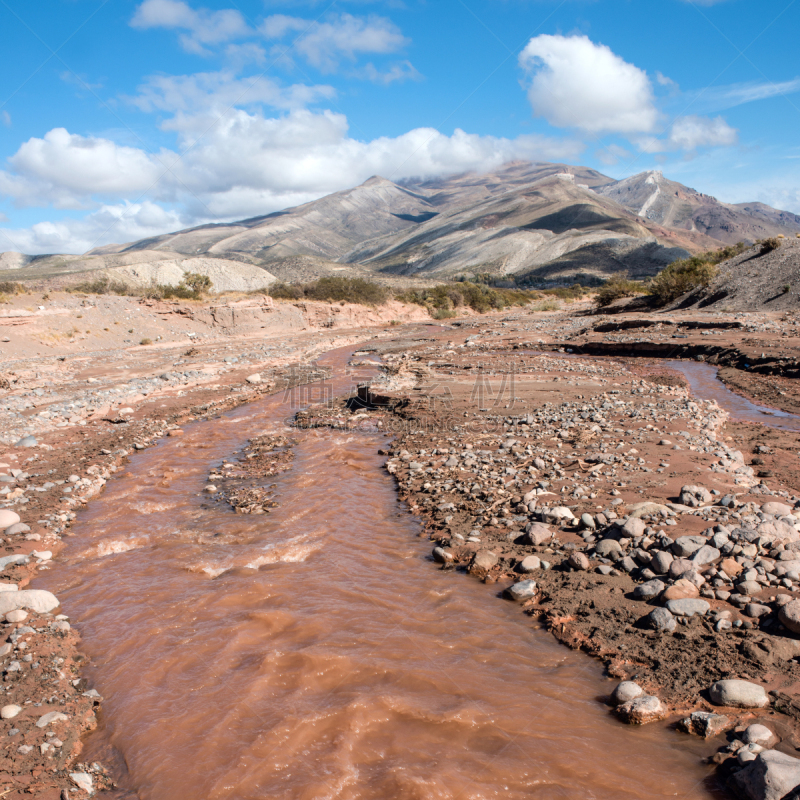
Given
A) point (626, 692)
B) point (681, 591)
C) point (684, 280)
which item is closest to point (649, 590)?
point (681, 591)

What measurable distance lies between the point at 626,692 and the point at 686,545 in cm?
179

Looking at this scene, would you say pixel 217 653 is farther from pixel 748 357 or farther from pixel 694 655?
pixel 748 357

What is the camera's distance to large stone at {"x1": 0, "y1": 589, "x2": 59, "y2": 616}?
4.77m

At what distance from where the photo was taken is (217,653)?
445 cm

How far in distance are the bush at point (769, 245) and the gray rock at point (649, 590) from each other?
3235 centimetres

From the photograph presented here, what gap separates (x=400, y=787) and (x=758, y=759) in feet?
6.90

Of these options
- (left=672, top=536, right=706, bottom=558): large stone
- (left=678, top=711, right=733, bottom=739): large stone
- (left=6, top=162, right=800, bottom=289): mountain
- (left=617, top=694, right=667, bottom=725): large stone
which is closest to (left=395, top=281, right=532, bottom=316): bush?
(left=6, top=162, right=800, bottom=289): mountain

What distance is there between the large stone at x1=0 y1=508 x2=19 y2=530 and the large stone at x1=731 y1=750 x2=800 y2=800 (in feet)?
26.4

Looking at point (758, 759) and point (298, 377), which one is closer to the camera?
point (758, 759)

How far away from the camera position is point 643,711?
3459mm

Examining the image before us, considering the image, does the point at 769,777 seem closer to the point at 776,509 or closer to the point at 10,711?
the point at 776,509

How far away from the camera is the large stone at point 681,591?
437 centimetres

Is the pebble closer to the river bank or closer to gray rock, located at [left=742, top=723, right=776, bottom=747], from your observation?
the river bank

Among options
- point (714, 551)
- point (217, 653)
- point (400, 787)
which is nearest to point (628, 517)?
point (714, 551)
